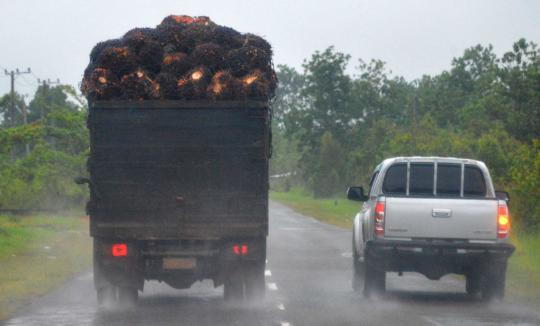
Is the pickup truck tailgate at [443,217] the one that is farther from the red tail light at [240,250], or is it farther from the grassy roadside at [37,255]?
the grassy roadside at [37,255]

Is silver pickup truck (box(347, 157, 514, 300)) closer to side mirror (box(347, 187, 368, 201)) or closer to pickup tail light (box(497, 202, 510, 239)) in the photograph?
pickup tail light (box(497, 202, 510, 239))

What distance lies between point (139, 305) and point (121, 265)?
1.28m

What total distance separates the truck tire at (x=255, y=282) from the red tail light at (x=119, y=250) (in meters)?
1.72

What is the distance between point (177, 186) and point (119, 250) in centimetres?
116

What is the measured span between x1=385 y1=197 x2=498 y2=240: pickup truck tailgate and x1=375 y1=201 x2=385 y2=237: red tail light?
6 cm

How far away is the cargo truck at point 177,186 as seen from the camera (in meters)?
15.4

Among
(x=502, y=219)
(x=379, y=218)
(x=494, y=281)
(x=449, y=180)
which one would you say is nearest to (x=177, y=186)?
(x=379, y=218)

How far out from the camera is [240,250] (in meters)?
15.5

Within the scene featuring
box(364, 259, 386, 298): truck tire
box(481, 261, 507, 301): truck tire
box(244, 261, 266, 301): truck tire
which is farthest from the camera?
box(364, 259, 386, 298): truck tire

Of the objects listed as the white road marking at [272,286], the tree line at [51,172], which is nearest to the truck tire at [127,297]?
the white road marking at [272,286]

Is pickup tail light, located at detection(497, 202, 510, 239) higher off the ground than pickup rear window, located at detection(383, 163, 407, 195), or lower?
lower

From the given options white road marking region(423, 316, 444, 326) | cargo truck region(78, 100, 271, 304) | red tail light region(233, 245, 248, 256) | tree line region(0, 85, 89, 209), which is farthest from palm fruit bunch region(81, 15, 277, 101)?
tree line region(0, 85, 89, 209)

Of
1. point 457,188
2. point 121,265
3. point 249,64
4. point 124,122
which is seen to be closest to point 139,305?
point 121,265

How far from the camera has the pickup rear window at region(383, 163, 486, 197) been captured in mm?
17203
